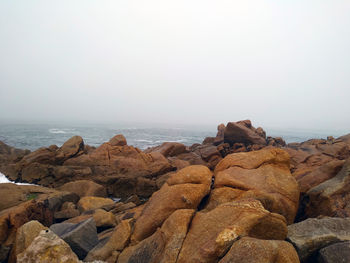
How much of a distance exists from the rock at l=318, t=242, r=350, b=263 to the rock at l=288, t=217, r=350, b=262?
11.2 inches

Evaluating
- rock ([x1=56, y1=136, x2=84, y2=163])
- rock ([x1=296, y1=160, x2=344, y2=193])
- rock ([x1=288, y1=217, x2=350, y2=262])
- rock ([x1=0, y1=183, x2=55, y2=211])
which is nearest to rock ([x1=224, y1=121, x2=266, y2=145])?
rock ([x1=296, y1=160, x2=344, y2=193])

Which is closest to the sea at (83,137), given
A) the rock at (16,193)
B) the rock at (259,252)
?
the rock at (16,193)

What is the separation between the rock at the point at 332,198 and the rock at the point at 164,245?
5.49 metres

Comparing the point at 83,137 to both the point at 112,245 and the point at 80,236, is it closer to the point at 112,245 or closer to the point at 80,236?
the point at 80,236

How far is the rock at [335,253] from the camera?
4773mm

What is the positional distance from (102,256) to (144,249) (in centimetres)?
155

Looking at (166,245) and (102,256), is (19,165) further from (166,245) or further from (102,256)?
(166,245)

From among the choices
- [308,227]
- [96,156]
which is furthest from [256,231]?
[96,156]

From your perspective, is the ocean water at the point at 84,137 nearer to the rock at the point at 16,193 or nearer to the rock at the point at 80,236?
the rock at the point at 16,193

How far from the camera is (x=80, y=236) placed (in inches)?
280

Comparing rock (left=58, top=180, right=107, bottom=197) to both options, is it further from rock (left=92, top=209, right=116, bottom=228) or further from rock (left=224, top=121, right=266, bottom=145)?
rock (left=224, top=121, right=266, bottom=145)

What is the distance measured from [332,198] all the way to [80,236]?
31.4 feet

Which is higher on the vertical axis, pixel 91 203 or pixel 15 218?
pixel 15 218

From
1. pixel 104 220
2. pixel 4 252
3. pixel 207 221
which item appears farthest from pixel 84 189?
pixel 207 221
